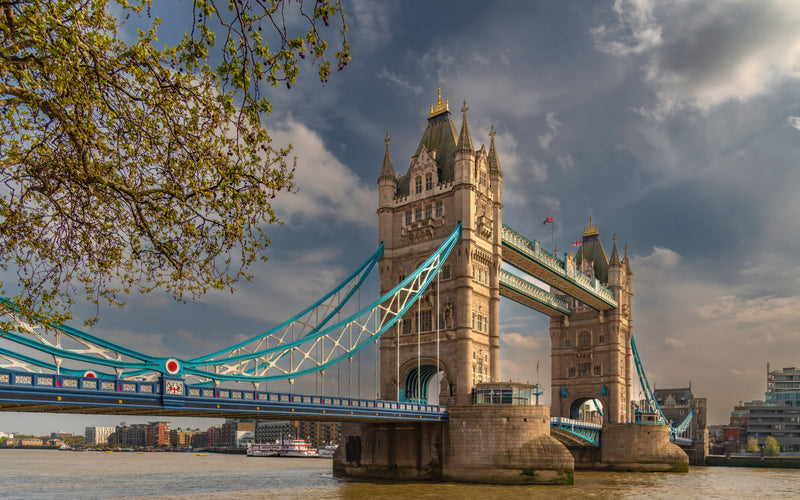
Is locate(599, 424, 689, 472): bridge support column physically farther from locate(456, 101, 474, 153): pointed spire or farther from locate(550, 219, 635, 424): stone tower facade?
locate(456, 101, 474, 153): pointed spire

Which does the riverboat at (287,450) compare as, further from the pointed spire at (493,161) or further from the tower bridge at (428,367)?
the pointed spire at (493,161)

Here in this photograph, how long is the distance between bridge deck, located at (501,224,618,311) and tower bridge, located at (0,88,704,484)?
0.66 feet

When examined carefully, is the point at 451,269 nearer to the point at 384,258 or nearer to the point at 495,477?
the point at 384,258

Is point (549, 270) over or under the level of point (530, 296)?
over

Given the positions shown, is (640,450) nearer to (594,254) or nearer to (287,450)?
(594,254)

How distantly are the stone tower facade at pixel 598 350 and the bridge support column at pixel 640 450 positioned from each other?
20.5 ft

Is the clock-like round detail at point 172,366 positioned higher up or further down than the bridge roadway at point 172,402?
higher up

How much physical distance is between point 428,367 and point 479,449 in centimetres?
1059

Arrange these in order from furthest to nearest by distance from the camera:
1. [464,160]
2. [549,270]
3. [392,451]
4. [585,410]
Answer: [585,410], [549,270], [464,160], [392,451]

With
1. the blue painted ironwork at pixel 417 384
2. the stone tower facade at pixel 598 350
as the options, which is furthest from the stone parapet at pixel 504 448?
the stone tower facade at pixel 598 350

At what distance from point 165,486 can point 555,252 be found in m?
45.1

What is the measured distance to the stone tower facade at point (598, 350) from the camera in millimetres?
73631

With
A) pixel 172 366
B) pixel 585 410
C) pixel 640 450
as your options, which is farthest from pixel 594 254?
pixel 172 366

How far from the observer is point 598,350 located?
247 ft
